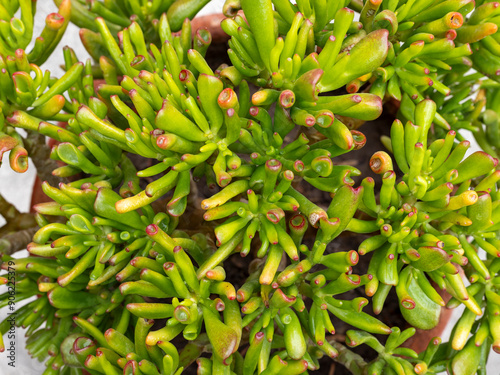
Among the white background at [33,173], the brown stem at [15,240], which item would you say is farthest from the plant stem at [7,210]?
the white background at [33,173]

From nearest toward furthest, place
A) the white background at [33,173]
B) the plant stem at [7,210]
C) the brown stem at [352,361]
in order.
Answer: the brown stem at [352,361] → the plant stem at [7,210] → the white background at [33,173]

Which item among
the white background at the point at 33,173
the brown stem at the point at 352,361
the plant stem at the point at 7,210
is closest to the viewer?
the brown stem at the point at 352,361

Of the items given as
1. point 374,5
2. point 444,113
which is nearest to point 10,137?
point 374,5

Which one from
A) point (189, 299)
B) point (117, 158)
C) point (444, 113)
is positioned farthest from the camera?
point (444, 113)

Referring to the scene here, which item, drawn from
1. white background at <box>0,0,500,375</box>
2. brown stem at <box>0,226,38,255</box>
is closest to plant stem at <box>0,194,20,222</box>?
brown stem at <box>0,226,38,255</box>

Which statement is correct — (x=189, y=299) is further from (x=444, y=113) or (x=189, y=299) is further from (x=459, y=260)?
(x=444, y=113)

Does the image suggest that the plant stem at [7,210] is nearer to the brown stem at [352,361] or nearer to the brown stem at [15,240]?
the brown stem at [15,240]

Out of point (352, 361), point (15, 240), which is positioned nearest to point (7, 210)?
point (15, 240)

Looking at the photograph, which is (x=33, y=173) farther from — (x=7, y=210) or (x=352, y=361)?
(x=352, y=361)
